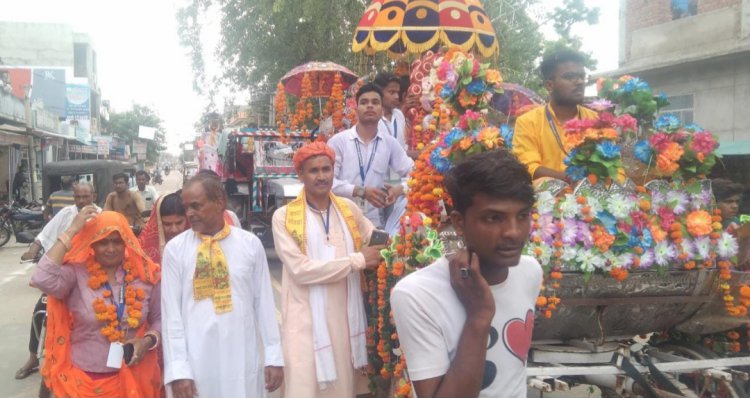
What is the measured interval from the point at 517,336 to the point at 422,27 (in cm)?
498

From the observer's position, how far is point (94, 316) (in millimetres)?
3646

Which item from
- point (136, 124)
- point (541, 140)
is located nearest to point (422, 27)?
point (541, 140)

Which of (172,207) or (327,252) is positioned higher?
(172,207)

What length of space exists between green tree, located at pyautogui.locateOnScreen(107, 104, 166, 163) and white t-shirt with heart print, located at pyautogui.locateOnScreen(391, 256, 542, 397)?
6622cm

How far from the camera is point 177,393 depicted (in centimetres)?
320

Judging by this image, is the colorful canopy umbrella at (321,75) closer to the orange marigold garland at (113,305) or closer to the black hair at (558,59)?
the black hair at (558,59)

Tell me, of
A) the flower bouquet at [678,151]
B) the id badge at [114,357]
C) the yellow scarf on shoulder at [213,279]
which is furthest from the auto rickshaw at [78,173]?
the flower bouquet at [678,151]

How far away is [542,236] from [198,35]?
15.7 metres

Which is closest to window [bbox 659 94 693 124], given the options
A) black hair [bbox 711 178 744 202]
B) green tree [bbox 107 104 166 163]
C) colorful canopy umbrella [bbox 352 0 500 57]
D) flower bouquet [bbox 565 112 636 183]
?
colorful canopy umbrella [bbox 352 0 500 57]

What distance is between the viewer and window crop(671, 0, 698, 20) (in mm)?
14188

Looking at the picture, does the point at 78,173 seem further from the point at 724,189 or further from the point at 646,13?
the point at 724,189

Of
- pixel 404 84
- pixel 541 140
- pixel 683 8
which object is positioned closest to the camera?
pixel 541 140

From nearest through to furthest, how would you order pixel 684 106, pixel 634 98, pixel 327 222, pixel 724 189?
pixel 634 98 → pixel 327 222 → pixel 724 189 → pixel 684 106

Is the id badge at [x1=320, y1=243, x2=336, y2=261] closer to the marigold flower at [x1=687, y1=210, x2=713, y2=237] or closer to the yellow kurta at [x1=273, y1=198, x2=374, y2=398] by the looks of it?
the yellow kurta at [x1=273, y1=198, x2=374, y2=398]
